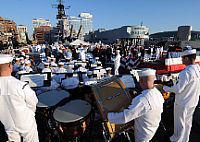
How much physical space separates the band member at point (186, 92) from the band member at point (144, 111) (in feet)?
3.71

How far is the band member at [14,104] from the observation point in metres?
2.36

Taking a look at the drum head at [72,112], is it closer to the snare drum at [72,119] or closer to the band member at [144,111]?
the snare drum at [72,119]

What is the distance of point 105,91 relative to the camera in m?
3.03

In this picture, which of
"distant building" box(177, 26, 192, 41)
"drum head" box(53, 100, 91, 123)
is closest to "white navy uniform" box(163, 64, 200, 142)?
"drum head" box(53, 100, 91, 123)

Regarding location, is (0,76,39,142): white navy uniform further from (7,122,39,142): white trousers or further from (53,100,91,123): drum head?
(53,100,91,123): drum head

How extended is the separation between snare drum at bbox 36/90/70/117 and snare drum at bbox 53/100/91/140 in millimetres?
235

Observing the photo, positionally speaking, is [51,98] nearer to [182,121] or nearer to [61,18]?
[182,121]

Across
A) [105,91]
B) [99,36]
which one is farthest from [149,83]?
[99,36]

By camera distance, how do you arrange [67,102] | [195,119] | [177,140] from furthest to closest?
[195,119]
[177,140]
[67,102]

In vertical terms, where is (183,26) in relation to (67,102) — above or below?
above

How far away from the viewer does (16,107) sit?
7.88ft

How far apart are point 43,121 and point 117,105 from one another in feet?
5.18

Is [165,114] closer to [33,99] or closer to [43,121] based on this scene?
[43,121]

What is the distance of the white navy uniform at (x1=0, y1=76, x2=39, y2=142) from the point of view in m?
2.36
